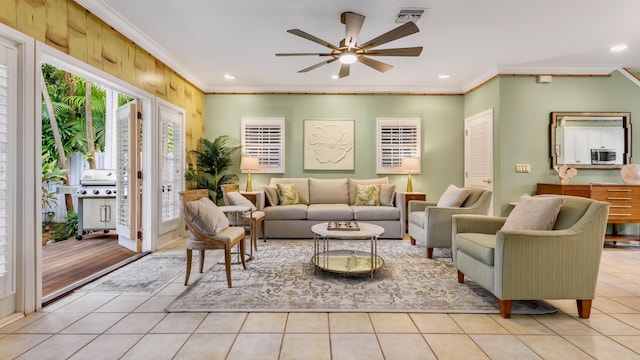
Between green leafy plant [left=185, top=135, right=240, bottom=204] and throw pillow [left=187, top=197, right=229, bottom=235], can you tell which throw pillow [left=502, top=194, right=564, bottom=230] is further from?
green leafy plant [left=185, top=135, right=240, bottom=204]

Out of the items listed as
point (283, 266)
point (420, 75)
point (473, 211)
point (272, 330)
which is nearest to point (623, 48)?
point (420, 75)

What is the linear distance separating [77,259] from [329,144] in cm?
414

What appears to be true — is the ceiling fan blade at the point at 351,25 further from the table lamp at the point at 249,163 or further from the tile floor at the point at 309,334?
the table lamp at the point at 249,163

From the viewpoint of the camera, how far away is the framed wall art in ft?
19.6

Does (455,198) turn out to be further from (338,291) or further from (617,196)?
(617,196)

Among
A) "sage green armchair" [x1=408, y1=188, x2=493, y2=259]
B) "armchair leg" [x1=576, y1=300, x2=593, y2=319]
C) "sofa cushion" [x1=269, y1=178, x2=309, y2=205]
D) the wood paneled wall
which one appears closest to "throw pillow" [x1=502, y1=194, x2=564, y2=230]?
"armchair leg" [x1=576, y1=300, x2=593, y2=319]

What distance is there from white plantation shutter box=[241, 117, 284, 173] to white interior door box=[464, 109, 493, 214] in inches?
137

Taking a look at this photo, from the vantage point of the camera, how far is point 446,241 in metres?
3.79

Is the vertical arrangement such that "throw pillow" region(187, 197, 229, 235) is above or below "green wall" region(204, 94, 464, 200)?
below

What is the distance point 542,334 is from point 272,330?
179 cm

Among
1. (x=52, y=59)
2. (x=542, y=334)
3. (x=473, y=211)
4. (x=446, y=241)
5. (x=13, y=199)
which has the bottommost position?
(x=542, y=334)

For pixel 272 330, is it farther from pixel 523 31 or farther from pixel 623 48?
pixel 623 48

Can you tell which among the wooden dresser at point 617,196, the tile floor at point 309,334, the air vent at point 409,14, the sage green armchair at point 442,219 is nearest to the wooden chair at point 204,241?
the tile floor at point 309,334

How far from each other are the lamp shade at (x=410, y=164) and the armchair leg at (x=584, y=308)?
11.4 ft
